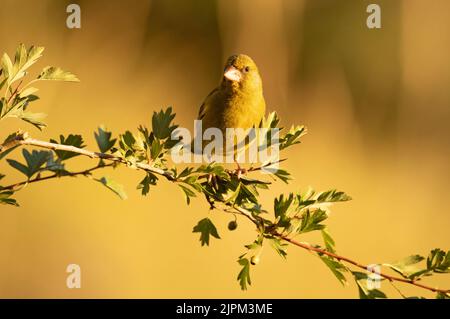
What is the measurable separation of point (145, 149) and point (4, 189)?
349 millimetres

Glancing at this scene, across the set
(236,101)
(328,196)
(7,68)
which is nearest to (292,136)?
(328,196)

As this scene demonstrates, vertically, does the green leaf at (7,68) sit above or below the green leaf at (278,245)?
above

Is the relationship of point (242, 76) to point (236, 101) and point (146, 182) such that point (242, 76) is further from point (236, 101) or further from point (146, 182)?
point (146, 182)

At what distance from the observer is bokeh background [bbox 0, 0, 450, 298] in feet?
14.8

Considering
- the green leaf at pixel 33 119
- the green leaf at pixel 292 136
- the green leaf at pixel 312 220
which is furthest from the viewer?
the green leaf at pixel 292 136

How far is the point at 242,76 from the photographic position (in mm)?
2719

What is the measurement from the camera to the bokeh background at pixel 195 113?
4.51 m

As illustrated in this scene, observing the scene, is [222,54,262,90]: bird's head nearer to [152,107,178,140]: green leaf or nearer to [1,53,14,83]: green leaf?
[152,107,178,140]: green leaf

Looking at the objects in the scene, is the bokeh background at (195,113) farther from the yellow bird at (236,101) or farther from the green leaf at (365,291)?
the green leaf at (365,291)

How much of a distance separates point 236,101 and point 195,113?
2784 millimetres

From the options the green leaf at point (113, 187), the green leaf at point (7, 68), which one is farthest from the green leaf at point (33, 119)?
the green leaf at point (113, 187)

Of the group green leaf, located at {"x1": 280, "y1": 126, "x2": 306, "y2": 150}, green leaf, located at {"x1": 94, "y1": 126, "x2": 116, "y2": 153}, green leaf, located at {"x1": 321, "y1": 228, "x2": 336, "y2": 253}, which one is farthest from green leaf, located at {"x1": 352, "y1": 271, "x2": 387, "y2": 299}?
green leaf, located at {"x1": 94, "y1": 126, "x2": 116, "y2": 153}

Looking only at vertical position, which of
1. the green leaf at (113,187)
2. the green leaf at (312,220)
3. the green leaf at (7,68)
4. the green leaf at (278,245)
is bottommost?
the green leaf at (278,245)

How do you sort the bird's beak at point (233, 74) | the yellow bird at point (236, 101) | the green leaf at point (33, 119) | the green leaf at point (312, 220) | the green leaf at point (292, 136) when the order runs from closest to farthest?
the green leaf at point (33, 119), the green leaf at point (312, 220), the green leaf at point (292, 136), the yellow bird at point (236, 101), the bird's beak at point (233, 74)
